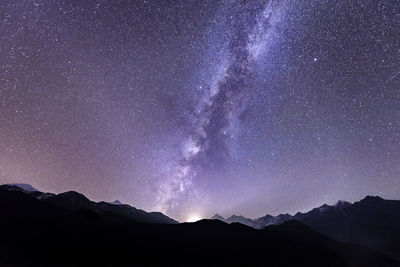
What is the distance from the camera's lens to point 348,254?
498ft

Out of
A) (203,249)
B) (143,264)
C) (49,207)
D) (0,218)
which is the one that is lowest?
(143,264)

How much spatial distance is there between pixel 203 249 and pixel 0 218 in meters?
93.9

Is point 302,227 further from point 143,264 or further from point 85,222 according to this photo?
point 85,222

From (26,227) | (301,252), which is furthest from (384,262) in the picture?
(26,227)

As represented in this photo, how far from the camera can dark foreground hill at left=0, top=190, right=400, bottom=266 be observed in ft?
316

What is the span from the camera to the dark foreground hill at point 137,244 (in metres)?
96.3

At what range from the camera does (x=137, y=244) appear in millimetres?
116125

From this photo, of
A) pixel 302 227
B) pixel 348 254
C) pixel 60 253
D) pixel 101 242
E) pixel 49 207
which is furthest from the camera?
pixel 302 227

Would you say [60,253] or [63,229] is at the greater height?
[63,229]

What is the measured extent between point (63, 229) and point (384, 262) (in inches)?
6566

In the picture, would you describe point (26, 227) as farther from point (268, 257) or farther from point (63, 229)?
point (268, 257)

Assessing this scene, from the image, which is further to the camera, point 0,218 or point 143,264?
point 0,218

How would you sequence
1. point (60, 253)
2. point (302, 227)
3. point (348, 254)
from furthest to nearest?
point (302, 227)
point (348, 254)
point (60, 253)

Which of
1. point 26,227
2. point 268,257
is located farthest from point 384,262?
point 26,227
